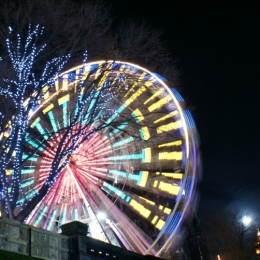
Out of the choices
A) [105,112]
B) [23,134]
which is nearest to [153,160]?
[105,112]

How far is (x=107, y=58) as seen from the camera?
14625mm

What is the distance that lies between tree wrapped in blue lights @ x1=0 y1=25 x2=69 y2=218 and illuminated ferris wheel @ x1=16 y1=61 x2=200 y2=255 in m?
3.95

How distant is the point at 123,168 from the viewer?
19.0m

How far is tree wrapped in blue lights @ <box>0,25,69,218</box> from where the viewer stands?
1095 cm

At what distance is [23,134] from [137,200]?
29.6 ft

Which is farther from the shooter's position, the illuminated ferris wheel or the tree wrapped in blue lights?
the illuminated ferris wheel

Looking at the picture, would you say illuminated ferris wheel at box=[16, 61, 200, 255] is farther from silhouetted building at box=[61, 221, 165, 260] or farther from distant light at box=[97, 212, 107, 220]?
silhouetted building at box=[61, 221, 165, 260]

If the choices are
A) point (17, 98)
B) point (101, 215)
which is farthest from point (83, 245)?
point (101, 215)

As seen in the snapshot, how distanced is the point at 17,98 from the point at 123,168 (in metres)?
8.73

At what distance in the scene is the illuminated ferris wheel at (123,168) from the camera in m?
16.9

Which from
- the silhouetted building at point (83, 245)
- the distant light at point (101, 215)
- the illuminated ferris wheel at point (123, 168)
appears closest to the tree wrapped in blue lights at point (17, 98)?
the silhouetted building at point (83, 245)

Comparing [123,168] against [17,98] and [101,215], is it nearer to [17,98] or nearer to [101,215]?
[101,215]

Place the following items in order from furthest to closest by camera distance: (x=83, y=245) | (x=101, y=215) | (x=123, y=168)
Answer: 1. (x=123, y=168)
2. (x=101, y=215)
3. (x=83, y=245)

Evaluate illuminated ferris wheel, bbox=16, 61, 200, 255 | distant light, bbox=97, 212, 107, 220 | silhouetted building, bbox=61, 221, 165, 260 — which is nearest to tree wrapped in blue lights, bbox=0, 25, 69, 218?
silhouetted building, bbox=61, 221, 165, 260
